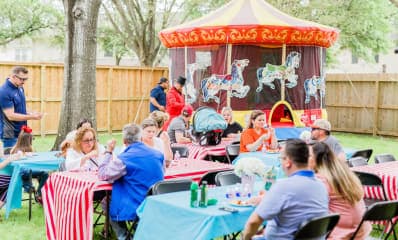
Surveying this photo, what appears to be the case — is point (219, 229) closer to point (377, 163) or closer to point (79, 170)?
point (79, 170)

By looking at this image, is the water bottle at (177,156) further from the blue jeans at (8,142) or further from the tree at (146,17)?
the tree at (146,17)

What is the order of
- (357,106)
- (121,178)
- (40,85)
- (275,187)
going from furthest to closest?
1. (357,106)
2. (40,85)
3. (121,178)
4. (275,187)

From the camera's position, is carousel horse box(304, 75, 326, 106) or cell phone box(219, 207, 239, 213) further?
carousel horse box(304, 75, 326, 106)

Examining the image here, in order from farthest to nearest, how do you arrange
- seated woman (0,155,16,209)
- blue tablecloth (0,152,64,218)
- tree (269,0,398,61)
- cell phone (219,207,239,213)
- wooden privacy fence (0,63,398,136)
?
tree (269,0,398,61), wooden privacy fence (0,63,398,136), seated woman (0,155,16,209), blue tablecloth (0,152,64,218), cell phone (219,207,239,213)

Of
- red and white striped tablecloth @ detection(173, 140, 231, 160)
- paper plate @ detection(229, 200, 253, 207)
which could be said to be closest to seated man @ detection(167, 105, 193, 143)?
red and white striped tablecloth @ detection(173, 140, 231, 160)

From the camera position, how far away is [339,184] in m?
4.48

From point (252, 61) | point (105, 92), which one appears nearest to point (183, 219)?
point (252, 61)

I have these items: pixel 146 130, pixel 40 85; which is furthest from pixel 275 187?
pixel 40 85

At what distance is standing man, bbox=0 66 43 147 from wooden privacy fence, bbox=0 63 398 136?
8103mm

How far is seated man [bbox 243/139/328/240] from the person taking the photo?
393 cm

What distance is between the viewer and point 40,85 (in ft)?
53.4

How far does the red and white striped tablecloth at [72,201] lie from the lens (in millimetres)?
5656

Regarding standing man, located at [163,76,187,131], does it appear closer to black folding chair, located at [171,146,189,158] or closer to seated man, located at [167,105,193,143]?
seated man, located at [167,105,193,143]

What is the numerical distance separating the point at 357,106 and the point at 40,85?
10243 millimetres
